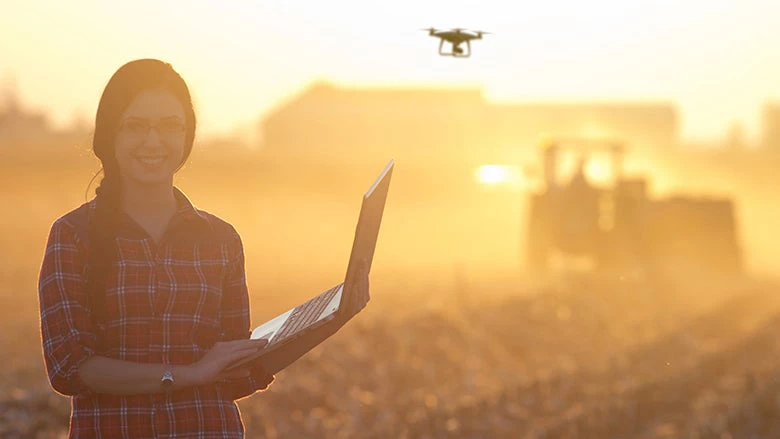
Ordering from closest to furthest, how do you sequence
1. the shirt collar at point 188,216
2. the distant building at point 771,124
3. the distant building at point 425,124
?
the shirt collar at point 188,216 → the distant building at point 425,124 → the distant building at point 771,124

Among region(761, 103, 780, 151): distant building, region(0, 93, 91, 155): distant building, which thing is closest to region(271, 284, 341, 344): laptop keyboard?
region(0, 93, 91, 155): distant building

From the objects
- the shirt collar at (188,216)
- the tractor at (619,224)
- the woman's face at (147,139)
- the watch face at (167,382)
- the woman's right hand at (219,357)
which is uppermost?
the woman's face at (147,139)

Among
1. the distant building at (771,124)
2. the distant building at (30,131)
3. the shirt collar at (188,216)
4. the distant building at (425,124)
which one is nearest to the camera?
the shirt collar at (188,216)

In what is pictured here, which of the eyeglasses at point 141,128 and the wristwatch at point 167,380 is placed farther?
the eyeglasses at point 141,128

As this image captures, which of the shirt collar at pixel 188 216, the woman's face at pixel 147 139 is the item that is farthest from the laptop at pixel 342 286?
the woman's face at pixel 147 139

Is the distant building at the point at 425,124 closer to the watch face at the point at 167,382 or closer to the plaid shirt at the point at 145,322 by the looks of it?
the plaid shirt at the point at 145,322
